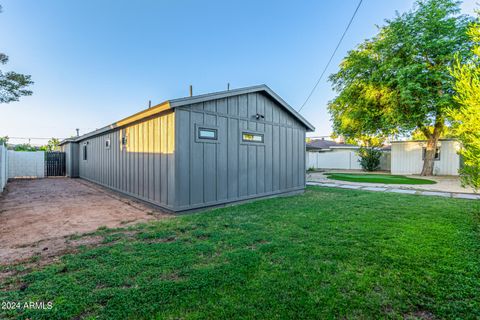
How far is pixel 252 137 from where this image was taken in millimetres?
6539

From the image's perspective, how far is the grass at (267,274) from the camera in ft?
5.92

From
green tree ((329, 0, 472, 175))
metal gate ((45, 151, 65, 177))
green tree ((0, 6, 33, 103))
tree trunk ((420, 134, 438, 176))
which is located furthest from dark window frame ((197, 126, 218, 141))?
metal gate ((45, 151, 65, 177))

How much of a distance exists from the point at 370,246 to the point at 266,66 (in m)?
12.5

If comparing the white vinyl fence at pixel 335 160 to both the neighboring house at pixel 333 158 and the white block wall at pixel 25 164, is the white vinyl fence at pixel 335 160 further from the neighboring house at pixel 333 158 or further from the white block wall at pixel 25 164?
the white block wall at pixel 25 164

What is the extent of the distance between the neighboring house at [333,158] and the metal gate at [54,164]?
20032 millimetres

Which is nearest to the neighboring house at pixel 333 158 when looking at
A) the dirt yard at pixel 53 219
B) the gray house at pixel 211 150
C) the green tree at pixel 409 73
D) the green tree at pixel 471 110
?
the green tree at pixel 409 73

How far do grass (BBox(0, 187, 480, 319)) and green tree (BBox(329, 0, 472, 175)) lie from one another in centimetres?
1044

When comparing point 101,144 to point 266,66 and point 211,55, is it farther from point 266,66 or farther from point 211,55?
point 266,66

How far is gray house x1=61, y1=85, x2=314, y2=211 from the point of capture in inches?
197

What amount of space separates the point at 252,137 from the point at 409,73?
1061 centimetres

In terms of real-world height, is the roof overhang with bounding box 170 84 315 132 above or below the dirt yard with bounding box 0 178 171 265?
above

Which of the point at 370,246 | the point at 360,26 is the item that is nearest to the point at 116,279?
the point at 370,246

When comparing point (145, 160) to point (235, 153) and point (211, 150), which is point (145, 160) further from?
point (235, 153)

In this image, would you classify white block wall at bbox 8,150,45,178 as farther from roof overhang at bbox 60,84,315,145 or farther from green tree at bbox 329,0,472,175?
green tree at bbox 329,0,472,175
